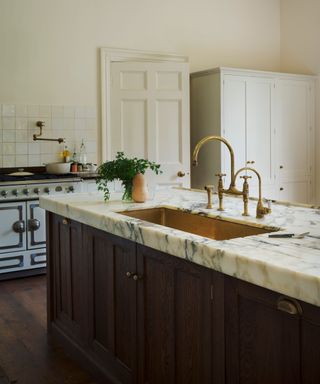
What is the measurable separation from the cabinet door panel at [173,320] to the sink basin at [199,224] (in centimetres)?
47

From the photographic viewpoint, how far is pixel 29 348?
3.11 meters

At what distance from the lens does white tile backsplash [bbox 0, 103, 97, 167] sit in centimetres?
511

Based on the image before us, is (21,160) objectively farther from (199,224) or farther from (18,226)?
(199,224)

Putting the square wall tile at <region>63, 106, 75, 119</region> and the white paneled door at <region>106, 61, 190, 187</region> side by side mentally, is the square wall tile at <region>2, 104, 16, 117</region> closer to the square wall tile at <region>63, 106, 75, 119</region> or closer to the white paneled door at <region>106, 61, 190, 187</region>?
the square wall tile at <region>63, 106, 75, 119</region>

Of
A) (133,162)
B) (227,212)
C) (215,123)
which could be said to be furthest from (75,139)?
(227,212)

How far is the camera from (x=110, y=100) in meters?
5.52

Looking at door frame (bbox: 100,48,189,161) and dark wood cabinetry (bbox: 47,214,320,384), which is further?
door frame (bbox: 100,48,189,161)

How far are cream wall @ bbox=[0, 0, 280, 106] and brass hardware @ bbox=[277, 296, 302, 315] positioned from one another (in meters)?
4.25

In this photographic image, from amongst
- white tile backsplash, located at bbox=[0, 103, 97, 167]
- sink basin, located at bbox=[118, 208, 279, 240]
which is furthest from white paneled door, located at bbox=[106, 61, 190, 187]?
sink basin, located at bbox=[118, 208, 279, 240]

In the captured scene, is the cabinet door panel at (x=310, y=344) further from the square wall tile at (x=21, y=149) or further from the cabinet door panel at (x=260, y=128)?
the cabinet door panel at (x=260, y=128)

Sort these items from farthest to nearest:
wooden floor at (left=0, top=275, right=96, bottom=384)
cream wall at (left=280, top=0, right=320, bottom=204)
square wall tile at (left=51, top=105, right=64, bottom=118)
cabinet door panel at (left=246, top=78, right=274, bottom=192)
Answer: cream wall at (left=280, top=0, right=320, bottom=204)
cabinet door panel at (left=246, top=78, right=274, bottom=192)
square wall tile at (left=51, top=105, right=64, bottom=118)
wooden floor at (left=0, top=275, right=96, bottom=384)

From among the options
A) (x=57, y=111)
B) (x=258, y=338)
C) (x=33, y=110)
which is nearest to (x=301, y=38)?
(x=57, y=111)

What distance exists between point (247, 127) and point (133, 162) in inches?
126

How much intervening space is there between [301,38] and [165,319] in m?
5.45
